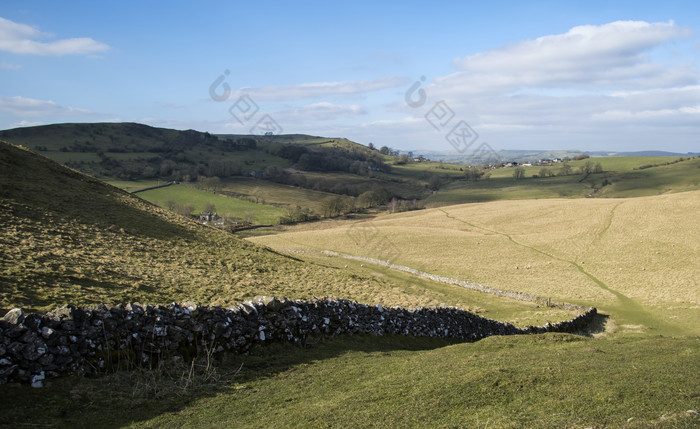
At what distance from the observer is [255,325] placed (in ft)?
43.1

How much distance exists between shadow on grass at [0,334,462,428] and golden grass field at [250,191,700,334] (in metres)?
28.1

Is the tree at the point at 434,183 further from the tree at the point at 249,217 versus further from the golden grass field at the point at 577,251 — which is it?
the tree at the point at 249,217

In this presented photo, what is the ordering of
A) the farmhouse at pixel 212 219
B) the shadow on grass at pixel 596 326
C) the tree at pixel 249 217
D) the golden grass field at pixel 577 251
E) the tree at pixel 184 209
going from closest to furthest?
1. the shadow on grass at pixel 596 326
2. the golden grass field at pixel 577 251
3. the farmhouse at pixel 212 219
4. the tree at pixel 184 209
5. the tree at pixel 249 217

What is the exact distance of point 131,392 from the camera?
30.7ft

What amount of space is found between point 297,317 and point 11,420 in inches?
328

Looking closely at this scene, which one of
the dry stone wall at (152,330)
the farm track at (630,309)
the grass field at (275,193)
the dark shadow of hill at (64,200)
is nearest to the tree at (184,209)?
the grass field at (275,193)

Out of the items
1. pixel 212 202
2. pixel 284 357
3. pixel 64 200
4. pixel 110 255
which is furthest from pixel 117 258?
pixel 212 202

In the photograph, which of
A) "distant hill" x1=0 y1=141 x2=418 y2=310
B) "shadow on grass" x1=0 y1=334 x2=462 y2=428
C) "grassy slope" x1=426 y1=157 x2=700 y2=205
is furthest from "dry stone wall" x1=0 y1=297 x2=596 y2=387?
"grassy slope" x1=426 y1=157 x2=700 y2=205

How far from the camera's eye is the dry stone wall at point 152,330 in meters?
8.84

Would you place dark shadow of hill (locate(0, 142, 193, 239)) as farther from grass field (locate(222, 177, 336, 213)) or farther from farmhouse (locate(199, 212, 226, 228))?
grass field (locate(222, 177, 336, 213))

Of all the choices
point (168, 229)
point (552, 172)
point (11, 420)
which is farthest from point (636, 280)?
point (552, 172)

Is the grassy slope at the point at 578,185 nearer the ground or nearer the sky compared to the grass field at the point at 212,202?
nearer the sky

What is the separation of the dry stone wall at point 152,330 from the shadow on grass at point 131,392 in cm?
40

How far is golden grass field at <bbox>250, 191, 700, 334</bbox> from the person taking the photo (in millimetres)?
33094
